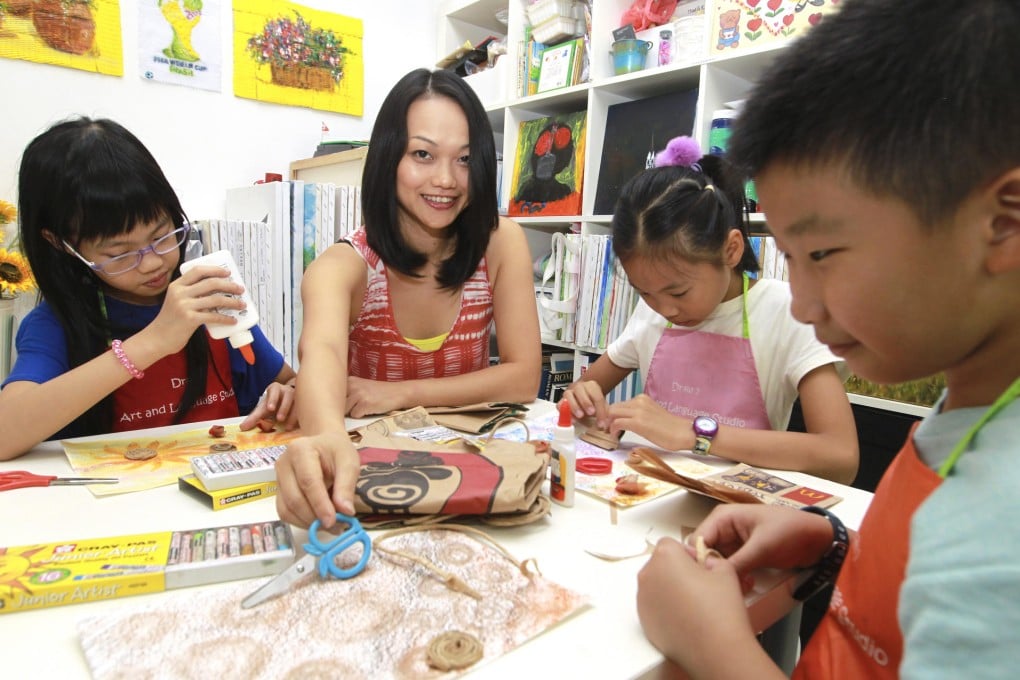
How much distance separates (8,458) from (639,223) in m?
1.00

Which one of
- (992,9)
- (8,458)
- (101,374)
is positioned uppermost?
(992,9)

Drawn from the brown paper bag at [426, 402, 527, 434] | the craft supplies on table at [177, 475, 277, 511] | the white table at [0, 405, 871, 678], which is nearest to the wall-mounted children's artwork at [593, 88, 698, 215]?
the brown paper bag at [426, 402, 527, 434]

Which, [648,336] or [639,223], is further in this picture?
[648,336]

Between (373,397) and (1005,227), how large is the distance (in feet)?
2.99

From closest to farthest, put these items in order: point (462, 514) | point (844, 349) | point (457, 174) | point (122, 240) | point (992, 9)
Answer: point (992, 9)
point (844, 349)
point (462, 514)
point (122, 240)
point (457, 174)

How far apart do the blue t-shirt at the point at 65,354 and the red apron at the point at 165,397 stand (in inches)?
1.6

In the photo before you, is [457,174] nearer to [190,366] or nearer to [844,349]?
[190,366]

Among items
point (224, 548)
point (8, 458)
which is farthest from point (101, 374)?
point (224, 548)

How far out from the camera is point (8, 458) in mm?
840

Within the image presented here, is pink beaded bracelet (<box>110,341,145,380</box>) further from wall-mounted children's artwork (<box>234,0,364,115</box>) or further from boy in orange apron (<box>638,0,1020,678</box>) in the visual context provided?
wall-mounted children's artwork (<box>234,0,364,115</box>)

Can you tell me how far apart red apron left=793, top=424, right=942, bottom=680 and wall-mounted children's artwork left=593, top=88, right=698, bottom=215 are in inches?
62.2

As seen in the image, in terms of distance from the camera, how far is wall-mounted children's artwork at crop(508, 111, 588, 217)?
2158 mm

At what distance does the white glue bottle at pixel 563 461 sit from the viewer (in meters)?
0.70

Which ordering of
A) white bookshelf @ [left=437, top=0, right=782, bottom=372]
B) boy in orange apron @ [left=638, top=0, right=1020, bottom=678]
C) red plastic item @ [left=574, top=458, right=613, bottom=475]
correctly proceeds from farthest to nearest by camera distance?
white bookshelf @ [left=437, top=0, right=782, bottom=372] → red plastic item @ [left=574, top=458, right=613, bottom=475] → boy in orange apron @ [left=638, top=0, right=1020, bottom=678]
